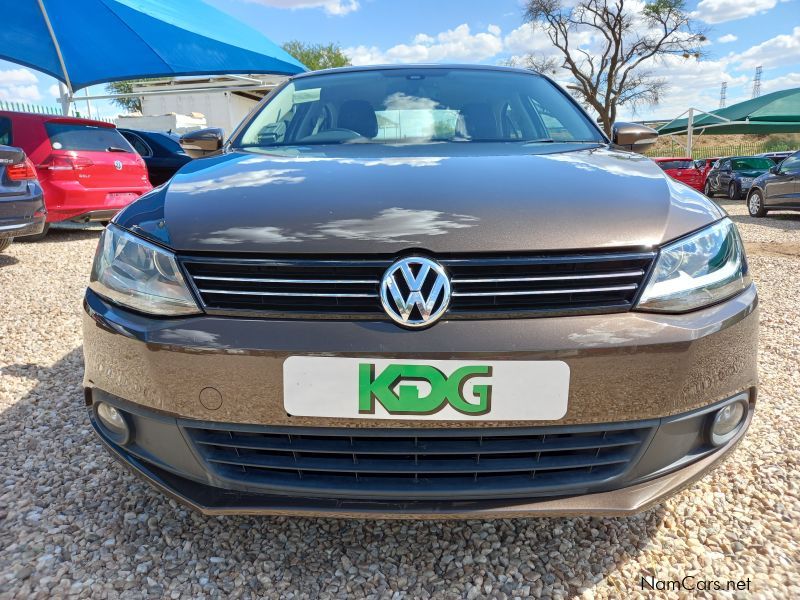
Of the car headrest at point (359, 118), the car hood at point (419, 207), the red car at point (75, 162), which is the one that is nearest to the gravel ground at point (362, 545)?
the car hood at point (419, 207)

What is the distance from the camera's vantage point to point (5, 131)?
6.18 metres

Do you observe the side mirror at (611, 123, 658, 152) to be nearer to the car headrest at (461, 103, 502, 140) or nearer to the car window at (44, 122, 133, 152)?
the car headrest at (461, 103, 502, 140)

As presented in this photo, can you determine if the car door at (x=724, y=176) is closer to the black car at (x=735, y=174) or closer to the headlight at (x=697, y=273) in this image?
the black car at (x=735, y=174)

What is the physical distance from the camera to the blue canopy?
10914 mm

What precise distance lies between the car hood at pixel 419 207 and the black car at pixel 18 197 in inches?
160

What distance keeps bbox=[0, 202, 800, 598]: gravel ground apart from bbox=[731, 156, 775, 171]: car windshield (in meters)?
17.4

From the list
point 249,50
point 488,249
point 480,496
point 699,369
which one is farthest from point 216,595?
point 249,50

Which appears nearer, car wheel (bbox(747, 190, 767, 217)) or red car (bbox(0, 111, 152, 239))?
red car (bbox(0, 111, 152, 239))

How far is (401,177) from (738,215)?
1276 centimetres

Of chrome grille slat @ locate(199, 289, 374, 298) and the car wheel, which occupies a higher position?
Result: chrome grille slat @ locate(199, 289, 374, 298)

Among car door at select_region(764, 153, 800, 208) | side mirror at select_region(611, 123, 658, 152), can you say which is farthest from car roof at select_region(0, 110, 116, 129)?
car door at select_region(764, 153, 800, 208)

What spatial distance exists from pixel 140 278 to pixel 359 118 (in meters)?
1.30

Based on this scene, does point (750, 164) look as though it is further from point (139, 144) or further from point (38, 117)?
point (38, 117)

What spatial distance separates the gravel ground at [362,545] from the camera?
4.76ft
